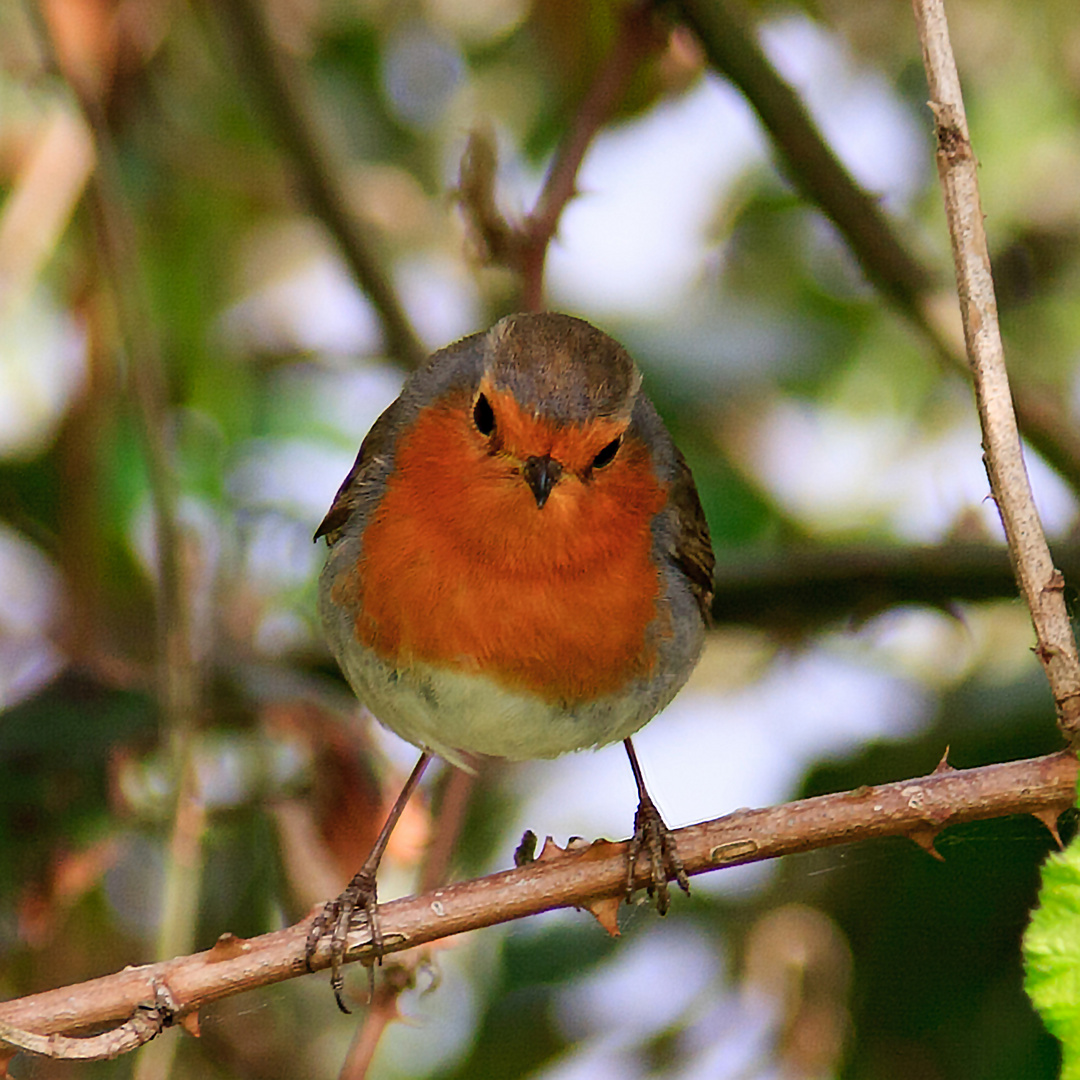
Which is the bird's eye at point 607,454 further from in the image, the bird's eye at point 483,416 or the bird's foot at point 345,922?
the bird's foot at point 345,922

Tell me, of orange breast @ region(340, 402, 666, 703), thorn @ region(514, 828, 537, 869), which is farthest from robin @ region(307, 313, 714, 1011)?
thorn @ region(514, 828, 537, 869)

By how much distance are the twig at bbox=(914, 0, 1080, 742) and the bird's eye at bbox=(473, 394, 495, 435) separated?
4.09 feet

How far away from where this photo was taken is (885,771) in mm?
4090

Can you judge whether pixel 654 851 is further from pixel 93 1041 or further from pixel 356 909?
pixel 93 1041

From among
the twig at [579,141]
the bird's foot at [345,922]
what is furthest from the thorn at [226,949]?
the twig at [579,141]

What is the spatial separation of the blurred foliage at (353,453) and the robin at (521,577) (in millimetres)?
563

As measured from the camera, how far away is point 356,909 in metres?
3.39

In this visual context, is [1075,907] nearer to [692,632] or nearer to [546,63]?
[692,632]

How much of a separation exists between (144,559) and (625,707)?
7.78 feet

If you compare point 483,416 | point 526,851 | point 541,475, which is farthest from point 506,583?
point 526,851

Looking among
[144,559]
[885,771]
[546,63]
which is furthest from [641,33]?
[144,559]

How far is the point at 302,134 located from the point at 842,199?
5.07 feet

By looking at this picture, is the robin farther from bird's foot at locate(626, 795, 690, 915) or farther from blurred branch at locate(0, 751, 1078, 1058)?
blurred branch at locate(0, 751, 1078, 1058)

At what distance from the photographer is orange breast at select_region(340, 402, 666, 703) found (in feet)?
10.4
